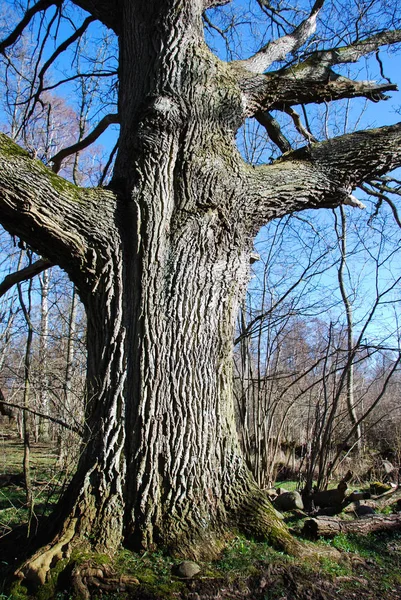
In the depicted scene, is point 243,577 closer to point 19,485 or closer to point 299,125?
point 19,485

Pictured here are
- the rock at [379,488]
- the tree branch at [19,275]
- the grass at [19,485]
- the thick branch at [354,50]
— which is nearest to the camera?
the grass at [19,485]

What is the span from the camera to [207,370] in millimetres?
3289

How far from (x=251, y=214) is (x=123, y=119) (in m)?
1.47

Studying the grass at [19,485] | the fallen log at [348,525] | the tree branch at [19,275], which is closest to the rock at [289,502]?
the fallen log at [348,525]

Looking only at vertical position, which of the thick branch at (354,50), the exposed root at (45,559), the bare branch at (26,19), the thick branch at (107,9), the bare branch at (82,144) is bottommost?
the exposed root at (45,559)

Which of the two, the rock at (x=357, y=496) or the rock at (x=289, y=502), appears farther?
the rock at (x=357, y=496)

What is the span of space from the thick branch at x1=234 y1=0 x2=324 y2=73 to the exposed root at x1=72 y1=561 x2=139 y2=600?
4.42 metres

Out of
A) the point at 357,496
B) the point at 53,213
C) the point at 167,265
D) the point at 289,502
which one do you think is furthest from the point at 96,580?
the point at 357,496

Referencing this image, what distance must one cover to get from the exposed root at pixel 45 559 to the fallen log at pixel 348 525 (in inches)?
77.3

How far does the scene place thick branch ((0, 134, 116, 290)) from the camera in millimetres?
3027

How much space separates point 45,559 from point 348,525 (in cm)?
255

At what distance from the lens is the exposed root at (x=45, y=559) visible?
250 cm

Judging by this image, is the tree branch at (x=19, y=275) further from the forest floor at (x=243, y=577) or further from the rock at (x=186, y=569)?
the rock at (x=186, y=569)

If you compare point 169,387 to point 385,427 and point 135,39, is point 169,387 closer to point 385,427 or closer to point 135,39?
point 135,39
